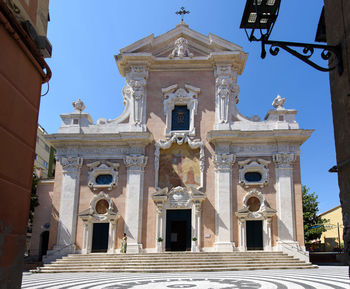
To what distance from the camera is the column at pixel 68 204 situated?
78.8 feet

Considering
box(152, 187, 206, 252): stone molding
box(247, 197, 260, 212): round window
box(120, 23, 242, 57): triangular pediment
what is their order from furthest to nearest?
box(120, 23, 242, 57): triangular pediment → box(247, 197, 260, 212): round window → box(152, 187, 206, 252): stone molding

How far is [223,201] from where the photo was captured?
2402 cm

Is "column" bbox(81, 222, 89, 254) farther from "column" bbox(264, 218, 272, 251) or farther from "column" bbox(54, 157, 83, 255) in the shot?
"column" bbox(264, 218, 272, 251)

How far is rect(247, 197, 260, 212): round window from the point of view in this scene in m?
24.3

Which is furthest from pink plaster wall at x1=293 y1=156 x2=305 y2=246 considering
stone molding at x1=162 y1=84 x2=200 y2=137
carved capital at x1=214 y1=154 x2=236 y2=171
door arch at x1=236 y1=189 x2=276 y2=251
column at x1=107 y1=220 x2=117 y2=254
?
column at x1=107 y1=220 x2=117 y2=254

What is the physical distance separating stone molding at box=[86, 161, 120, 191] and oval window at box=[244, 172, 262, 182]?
8775 mm

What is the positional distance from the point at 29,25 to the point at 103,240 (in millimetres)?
20175

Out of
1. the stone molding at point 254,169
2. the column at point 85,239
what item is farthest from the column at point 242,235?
the column at point 85,239

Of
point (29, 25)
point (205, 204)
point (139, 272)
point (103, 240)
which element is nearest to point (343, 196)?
point (29, 25)

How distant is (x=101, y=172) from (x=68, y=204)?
3.02 m

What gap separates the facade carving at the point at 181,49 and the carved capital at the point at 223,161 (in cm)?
810

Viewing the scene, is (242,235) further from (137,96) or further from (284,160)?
(137,96)

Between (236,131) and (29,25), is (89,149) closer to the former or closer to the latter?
(236,131)

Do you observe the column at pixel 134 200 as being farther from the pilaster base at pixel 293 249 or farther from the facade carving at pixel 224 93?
the pilaster base at pixel 293 249
